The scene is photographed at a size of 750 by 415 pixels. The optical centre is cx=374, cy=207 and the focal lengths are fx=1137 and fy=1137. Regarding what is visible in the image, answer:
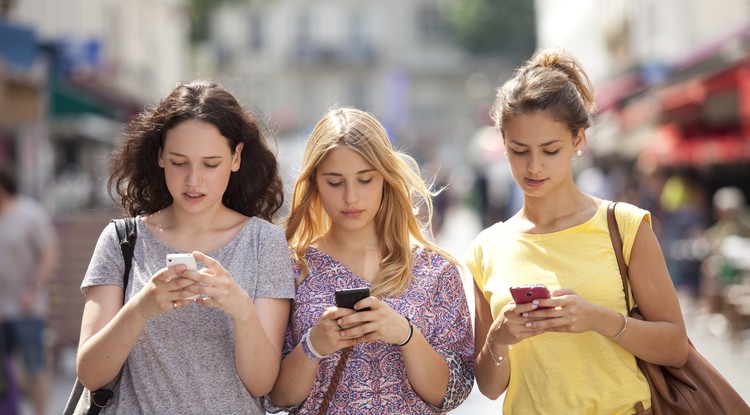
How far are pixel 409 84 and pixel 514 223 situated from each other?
2269 inches

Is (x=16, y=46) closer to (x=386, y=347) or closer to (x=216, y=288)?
(x=386, y=347)

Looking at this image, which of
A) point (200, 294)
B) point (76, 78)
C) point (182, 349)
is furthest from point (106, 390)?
point (76, 78)

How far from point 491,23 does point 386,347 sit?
5825cm

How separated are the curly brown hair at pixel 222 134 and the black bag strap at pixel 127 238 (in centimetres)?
16

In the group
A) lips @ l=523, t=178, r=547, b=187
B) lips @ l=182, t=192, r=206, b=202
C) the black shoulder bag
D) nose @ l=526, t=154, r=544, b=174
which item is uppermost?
nose @ l=526, t=154, r=544, b=174

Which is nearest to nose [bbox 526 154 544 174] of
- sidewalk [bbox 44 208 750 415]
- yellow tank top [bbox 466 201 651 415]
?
yellow tank top [bbox 466 201 651 415]

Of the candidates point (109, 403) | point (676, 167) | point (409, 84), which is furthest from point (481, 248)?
point (409, 84)

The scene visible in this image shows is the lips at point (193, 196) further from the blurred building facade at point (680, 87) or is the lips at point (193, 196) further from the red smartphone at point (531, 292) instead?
the blurred building facade at point (680, 87)

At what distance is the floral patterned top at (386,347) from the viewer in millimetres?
3598

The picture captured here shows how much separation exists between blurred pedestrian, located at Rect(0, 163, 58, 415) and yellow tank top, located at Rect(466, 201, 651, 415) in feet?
15.4

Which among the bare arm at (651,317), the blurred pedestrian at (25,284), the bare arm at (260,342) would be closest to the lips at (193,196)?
the bare arm at (260,342)

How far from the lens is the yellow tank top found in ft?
11.2

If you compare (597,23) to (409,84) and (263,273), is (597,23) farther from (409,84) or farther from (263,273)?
(263,273)

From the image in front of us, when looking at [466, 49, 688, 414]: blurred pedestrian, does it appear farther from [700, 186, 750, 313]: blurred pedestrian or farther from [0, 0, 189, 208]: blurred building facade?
[700, 186, 750, 313]: blurred pedestrian
